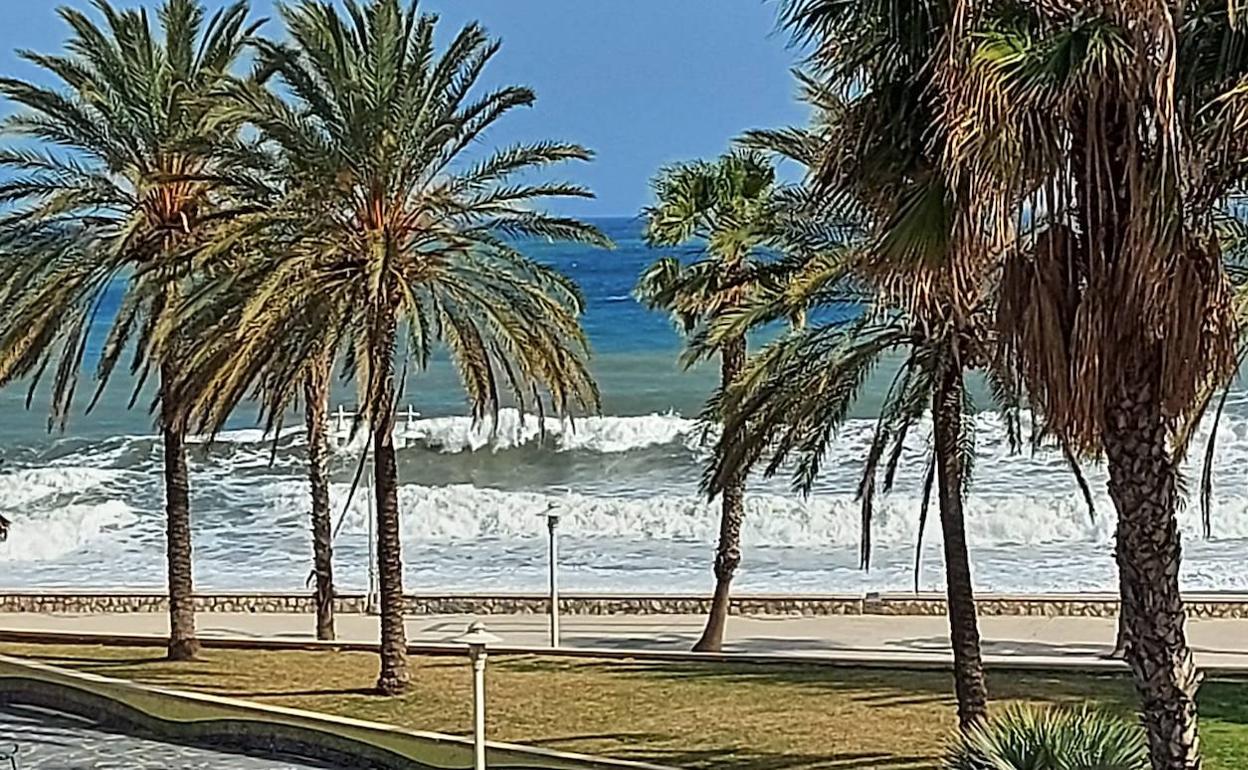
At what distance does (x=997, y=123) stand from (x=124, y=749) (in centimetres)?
1057

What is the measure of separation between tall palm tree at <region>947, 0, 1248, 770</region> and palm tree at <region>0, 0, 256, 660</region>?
10.9 m

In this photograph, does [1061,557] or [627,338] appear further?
[627,338]

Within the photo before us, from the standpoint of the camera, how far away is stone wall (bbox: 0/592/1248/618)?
25297mm

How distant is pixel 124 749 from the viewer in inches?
581

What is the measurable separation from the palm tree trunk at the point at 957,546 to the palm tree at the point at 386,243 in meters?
4.67

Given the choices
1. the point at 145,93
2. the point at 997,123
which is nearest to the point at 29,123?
the point at 145,93

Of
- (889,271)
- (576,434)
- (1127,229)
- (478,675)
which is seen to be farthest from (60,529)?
(1127,229)

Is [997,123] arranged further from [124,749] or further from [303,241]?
[124,749]

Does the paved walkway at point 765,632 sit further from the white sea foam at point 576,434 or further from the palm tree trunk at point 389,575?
the white sea foam at point 576,434

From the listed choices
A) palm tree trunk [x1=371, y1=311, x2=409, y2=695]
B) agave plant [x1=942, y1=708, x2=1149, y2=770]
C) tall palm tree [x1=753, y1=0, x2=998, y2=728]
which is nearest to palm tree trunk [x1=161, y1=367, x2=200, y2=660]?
palm tree trunk [x1=371, y1=311, x2=409, y2=695]

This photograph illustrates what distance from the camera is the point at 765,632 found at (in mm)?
24188

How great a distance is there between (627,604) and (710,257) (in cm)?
867

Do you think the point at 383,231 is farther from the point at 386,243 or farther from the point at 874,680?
the point at 874,680

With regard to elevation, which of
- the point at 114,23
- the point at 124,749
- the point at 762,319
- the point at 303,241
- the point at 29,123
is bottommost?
the point at 124,749
